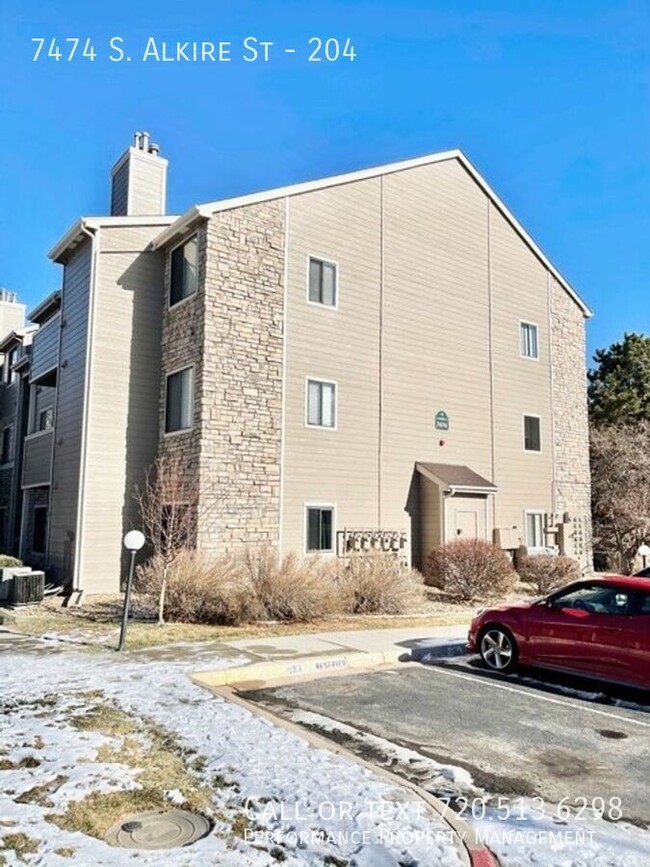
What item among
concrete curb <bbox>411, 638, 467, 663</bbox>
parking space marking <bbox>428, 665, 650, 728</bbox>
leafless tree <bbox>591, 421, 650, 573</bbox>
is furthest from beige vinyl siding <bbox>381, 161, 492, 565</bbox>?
parking space marking <bbox>428, 665, 650, 728</bbox>

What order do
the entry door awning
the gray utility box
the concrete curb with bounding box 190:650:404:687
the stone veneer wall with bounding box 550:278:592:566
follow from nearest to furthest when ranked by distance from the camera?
1. the concrete curb with bounding box 190:650:404:687
2. the gray utility box
3. the entry door awning
4. the stone veneer wall with bounding box 550:278:592:566

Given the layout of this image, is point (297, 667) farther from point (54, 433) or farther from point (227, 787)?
point (54, 433)

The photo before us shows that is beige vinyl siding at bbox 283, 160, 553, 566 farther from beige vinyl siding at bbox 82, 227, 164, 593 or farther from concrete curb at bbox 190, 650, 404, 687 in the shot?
concrete curb at bbox 190, 650, 404, 687

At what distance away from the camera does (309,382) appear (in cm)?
1858

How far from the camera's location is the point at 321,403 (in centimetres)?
1878

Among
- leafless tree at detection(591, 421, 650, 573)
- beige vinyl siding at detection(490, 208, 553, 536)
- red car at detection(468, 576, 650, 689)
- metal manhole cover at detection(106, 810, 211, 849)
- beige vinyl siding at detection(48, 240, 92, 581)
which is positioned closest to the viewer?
metal manhole cover at detection(106, 810, 211, 849)

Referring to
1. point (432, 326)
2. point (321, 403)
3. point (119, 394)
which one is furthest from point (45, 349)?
point (432, 326)

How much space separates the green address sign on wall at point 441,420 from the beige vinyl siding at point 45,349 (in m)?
11.6

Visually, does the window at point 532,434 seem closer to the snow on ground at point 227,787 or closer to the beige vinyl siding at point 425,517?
the beige vinyl siding at point 425,517

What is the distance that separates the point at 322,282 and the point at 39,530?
11.8 m

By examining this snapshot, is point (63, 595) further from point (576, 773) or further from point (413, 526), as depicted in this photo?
point (576, 773)

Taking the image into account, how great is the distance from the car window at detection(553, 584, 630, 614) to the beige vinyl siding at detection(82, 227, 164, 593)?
11686mm

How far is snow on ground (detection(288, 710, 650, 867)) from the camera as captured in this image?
4.10 meters

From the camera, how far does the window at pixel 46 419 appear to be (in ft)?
71.7
